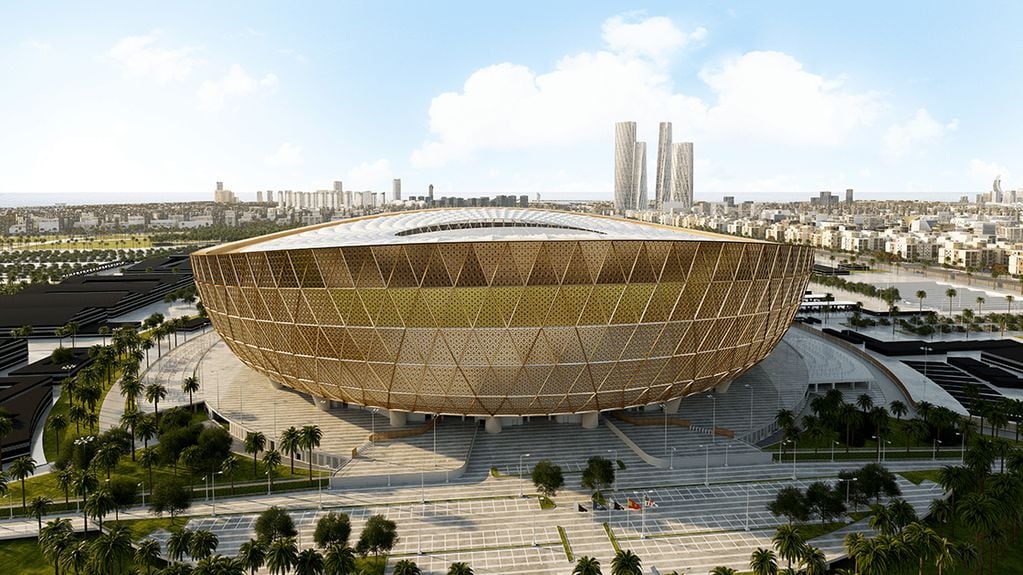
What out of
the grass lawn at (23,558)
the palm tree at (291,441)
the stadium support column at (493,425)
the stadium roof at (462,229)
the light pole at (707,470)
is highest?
the stadium roof at (462,229)

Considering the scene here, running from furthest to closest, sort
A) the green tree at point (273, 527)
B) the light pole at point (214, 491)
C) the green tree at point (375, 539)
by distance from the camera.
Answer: the light pole at point (214, 491), the green tree at point (273, 527), the green tree at point (375, 539)

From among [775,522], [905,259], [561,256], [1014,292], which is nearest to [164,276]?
[561,256]

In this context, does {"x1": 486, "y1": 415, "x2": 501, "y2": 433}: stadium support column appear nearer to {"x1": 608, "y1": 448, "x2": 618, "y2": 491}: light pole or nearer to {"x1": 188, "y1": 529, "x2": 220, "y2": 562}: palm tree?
{"x1": 608, "y1": 448, "x2": 618, "y2": 491}: light pole

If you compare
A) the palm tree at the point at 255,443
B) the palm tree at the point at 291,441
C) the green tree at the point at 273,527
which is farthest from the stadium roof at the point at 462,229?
the green tree at the point at 273,527

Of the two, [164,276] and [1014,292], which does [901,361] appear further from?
[164,276]

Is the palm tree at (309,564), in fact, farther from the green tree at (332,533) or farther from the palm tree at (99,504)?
the palm tree at (99,504)

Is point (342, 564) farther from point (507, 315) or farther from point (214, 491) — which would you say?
point (507, 315)

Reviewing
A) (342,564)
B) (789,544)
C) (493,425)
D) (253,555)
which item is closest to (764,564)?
(789,544)
